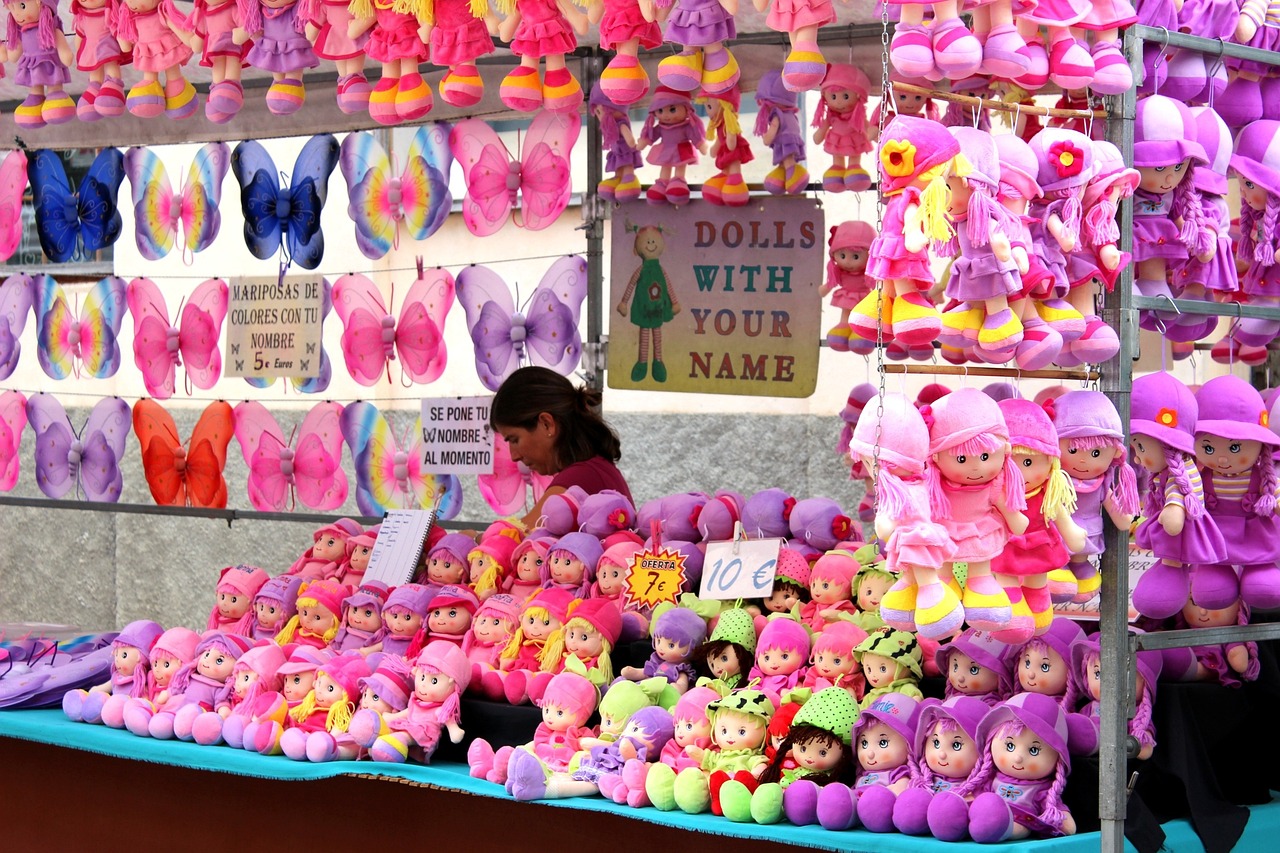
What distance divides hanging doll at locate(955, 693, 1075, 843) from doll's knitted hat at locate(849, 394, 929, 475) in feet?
1.65

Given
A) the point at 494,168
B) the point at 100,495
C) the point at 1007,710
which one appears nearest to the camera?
the point at 1007,710

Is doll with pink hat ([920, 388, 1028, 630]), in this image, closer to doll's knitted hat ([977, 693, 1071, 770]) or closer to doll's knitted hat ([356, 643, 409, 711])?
doll's knitted hat ([977, 693, 1071, 770])

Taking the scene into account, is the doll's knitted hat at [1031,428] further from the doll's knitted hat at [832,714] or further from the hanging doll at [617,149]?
the hanging doll at [617,149]

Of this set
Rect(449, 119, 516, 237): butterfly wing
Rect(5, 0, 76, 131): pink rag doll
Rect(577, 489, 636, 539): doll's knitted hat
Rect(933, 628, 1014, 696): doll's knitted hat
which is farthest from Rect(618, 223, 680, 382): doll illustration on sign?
Rect(933, 628, 1014, 696): doll's knitted hat

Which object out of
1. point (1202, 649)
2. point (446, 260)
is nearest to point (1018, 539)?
point (1202, 649)

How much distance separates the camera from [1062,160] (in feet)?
7.63

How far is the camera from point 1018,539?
2314 mm

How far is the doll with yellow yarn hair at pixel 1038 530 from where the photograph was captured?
231 cm

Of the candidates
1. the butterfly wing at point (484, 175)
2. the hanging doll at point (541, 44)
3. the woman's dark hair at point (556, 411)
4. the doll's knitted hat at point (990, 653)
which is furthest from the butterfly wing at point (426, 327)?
the doll's knitted hat at point (990, 653)

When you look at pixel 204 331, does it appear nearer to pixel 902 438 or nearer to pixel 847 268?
pixel 847 268

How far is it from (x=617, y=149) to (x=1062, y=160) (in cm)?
224

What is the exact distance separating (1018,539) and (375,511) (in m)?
2.88

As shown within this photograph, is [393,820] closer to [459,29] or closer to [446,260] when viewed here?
[459,29]

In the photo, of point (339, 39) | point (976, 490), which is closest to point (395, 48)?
point (339, 39)
